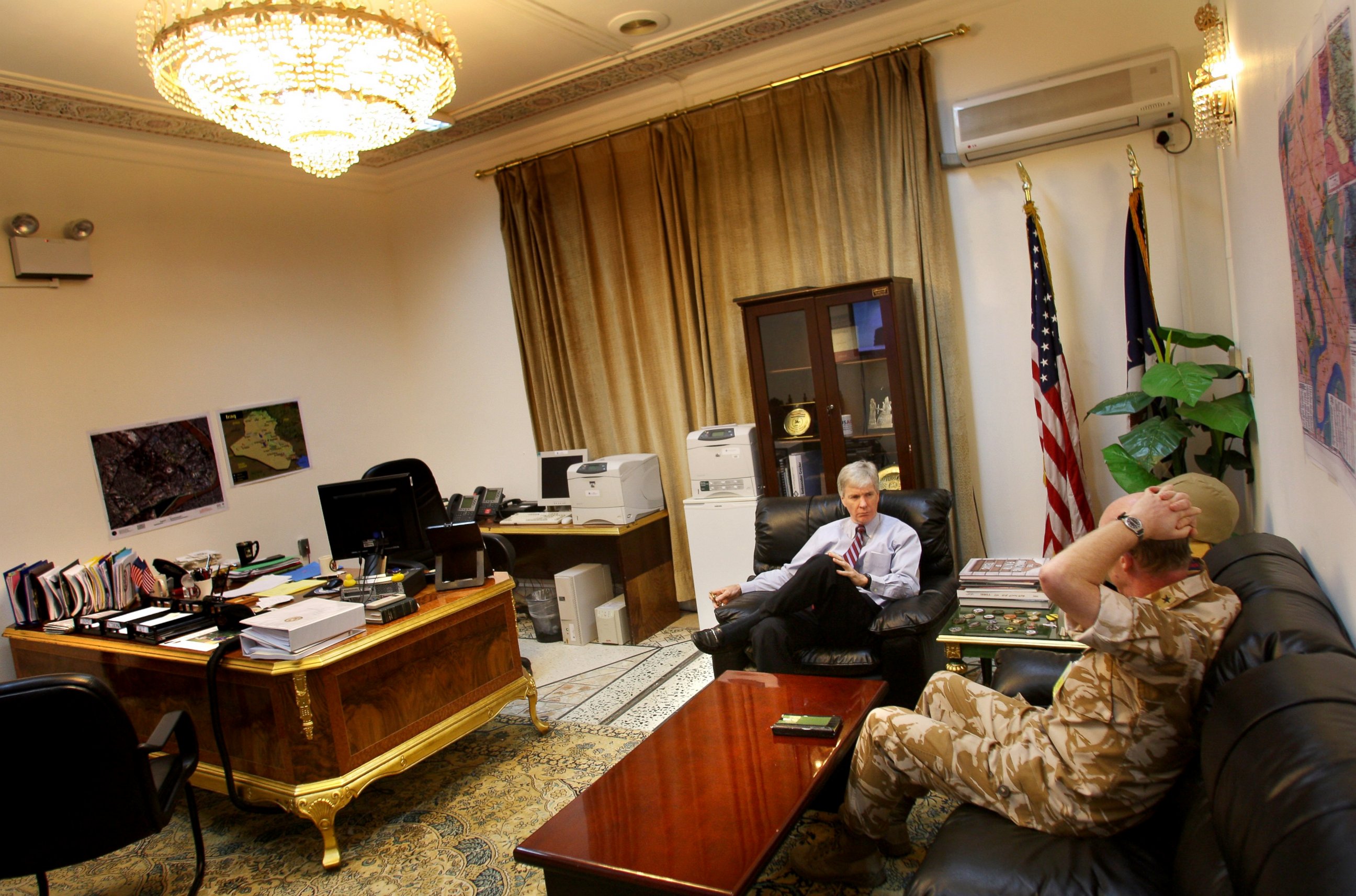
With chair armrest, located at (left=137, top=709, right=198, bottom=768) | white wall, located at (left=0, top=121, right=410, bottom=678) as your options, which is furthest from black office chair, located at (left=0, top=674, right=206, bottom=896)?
white wall, located at (left=0, top=121, right=410, bottom=678)

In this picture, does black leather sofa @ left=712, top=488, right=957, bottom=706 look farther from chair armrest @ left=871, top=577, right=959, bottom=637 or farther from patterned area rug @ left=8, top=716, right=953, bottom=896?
patterned area rug @ left=8, top=716, right=953, bottom=896

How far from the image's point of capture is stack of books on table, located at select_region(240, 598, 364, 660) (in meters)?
2.82

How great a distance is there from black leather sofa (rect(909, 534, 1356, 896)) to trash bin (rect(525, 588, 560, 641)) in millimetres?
3344

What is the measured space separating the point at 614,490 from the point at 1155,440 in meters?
2.68

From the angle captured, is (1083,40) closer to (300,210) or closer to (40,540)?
(300,210)

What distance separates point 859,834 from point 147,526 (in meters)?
3.97

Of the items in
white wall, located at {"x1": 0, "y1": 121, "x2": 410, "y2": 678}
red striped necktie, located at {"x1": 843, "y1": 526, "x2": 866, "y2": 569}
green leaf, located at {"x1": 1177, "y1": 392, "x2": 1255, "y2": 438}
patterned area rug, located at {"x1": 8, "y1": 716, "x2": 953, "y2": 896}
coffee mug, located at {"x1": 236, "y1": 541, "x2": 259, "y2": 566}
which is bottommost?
patterned area rug, located at {"x1": 8, "y1": 716, "x2": 953, "y2": 896}

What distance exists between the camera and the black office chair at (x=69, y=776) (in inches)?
86.7

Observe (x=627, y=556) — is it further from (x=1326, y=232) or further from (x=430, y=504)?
(x=1326, y=232)

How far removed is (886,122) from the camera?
13.9 feet

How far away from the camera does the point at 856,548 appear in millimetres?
3432

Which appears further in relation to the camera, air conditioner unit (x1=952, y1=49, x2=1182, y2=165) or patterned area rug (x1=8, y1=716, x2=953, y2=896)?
air conditioner unit (x1=952, y1=49, x2=1182, y2=165)

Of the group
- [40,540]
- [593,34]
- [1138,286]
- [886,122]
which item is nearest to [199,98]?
[593,34]

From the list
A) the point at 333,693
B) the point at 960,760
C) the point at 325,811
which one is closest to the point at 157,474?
the point at 333,693
